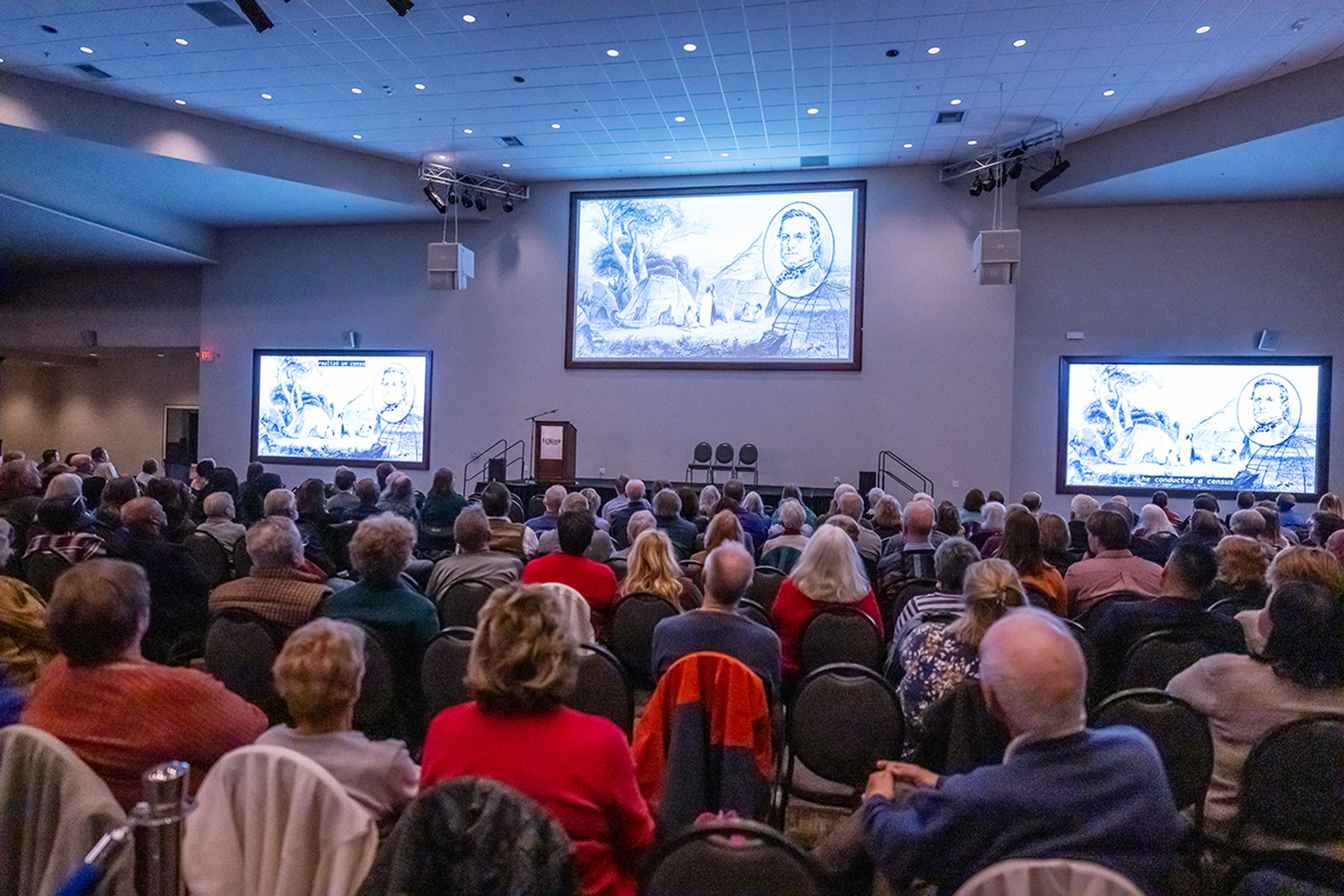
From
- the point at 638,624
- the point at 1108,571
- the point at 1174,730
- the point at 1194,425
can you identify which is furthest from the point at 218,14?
the point at 1194,425

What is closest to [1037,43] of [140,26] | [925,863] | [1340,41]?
[1340,41]

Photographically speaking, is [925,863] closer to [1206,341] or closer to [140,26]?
[140,26]

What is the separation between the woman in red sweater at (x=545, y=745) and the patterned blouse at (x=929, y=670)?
1.22 metres

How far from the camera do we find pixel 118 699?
181 cm

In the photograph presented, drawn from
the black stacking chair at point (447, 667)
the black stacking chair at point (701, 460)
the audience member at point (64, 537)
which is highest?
the black stacking chair at point (701, 460)

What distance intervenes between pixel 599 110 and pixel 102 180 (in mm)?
7878

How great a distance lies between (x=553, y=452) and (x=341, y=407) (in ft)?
15.9

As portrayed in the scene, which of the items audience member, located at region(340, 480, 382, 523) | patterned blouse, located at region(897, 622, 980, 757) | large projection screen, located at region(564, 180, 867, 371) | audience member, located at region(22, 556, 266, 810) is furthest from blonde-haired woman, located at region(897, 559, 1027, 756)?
large projection screen, located at region(564, 180, 867, 371)

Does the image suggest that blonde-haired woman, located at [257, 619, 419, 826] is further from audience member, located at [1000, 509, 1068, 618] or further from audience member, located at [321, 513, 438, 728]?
audience member, located at [1000, 509, 1068, 618]

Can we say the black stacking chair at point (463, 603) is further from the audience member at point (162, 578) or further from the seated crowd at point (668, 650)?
the audience member at point (162, 578)

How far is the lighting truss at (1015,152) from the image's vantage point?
10.6m

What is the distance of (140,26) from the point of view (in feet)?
26.4

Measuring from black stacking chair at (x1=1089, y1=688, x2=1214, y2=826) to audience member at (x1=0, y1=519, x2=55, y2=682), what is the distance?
3.72 m

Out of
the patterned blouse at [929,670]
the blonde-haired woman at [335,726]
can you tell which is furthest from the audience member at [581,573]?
the blonde-haired woman at [335,726]
